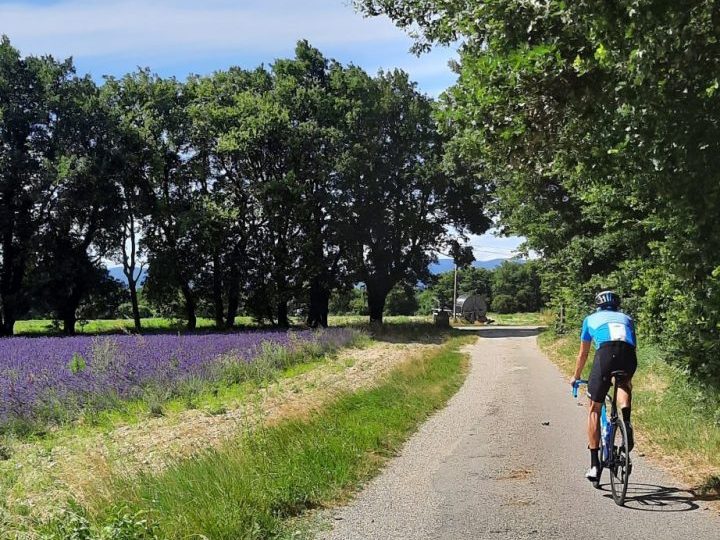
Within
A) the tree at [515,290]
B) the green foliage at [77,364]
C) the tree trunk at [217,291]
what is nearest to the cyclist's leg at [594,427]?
the green foliage at [77,364]

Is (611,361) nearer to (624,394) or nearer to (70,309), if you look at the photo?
(624,394)

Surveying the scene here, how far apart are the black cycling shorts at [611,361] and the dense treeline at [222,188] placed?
32.2 meters

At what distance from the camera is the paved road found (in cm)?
556

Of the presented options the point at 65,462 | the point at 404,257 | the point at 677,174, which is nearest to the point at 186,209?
the point at 404,257

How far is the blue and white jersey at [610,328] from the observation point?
6.65m

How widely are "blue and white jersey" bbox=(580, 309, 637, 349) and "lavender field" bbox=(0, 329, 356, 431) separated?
30.0ft

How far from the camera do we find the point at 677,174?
6438 millimetres

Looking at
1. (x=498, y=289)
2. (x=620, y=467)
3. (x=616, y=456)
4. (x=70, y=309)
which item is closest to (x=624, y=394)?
(x=616, y=456)

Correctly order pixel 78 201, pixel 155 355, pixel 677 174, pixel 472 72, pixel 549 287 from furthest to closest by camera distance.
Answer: pixel 78 201, pixel 549 287, pixel 155 355, pixel 472 72, pixel 677 174

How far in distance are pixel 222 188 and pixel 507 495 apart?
38.2 m

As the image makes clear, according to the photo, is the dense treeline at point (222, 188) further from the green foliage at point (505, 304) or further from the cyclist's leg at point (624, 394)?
the green foliage at point (505, 304)

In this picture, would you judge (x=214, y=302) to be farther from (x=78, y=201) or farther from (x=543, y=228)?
(x=543, y=228)

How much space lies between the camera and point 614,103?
688 centimetres

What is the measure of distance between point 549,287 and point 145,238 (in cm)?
2528
